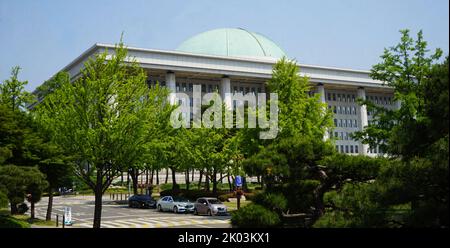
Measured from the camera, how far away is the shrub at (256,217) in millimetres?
7602

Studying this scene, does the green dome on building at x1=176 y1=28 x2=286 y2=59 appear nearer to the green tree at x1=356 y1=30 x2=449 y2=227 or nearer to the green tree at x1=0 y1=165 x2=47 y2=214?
the green tree at x1=0 y1=165 x2=47 y2=214

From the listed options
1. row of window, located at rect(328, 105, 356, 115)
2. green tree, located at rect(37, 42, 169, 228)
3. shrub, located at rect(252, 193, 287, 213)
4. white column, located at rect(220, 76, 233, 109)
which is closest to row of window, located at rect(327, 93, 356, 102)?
row of window, located at rect(328, 105, 356, 115)

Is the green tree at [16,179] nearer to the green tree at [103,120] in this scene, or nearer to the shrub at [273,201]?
the green tree at [103,120]

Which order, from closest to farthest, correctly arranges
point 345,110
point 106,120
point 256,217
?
point 256,217 → point 106,120 → point 345,110

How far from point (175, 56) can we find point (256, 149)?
4808 cm

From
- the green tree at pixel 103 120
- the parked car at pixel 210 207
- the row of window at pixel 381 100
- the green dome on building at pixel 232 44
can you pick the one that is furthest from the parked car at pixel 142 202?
the row of window at pixel 381 100

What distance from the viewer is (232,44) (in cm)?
9475

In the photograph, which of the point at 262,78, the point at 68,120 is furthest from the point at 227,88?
the point at 68,120

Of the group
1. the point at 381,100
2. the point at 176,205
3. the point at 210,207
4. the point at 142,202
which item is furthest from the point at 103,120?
the point at 381,100

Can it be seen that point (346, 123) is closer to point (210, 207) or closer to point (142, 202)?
point (142, 202)

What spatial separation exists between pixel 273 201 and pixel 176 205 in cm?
2682

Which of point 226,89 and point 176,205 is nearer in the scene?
point 176,205
